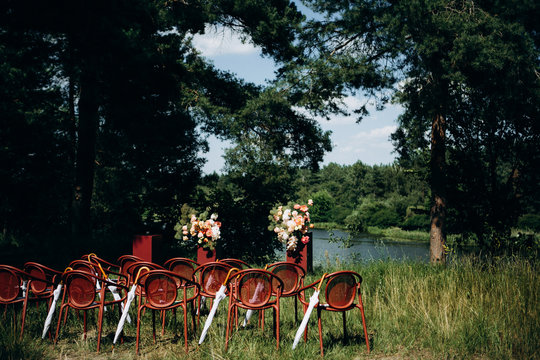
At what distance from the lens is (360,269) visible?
6.80 metres

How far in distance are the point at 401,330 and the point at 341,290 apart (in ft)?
3.34

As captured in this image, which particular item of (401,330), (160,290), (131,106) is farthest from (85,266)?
(131,106)

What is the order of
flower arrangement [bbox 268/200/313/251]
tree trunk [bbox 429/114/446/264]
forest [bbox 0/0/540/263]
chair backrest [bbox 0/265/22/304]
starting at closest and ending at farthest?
chair backrest [bbox 0/265/22/304] → flower arrangement [bbox 268/200/313/251] → forest [bbox 0/0/540/263] → tree trunk [bbox 429/114/446/264]

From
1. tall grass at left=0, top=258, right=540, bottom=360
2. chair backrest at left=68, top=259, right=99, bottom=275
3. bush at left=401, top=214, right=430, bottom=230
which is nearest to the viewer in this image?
tall grass at left=0, top=258, right=540, bottom=360

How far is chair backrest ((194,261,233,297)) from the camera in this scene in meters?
4.77

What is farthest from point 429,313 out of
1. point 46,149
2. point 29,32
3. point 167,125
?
point 46,149

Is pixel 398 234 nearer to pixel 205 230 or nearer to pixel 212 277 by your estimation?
pixel 205 230

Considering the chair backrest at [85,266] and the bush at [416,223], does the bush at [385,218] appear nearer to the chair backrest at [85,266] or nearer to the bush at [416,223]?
the bush at [416,223]

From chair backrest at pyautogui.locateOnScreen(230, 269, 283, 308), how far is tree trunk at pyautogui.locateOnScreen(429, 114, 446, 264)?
691 cm

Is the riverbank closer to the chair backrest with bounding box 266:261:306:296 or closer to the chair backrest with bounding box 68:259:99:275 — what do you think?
the chair backrest with bounding box 266:261:306:296

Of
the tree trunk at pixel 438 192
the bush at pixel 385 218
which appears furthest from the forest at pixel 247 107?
the bush at pixel 385 218

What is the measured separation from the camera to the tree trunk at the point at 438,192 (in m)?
10.1

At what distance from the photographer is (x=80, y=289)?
433cm

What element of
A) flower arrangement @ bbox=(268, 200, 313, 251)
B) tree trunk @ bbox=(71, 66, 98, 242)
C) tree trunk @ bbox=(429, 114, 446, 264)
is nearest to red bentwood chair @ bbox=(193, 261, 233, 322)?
flower arrangement @ bbox=(268, 200, 313, 251)
